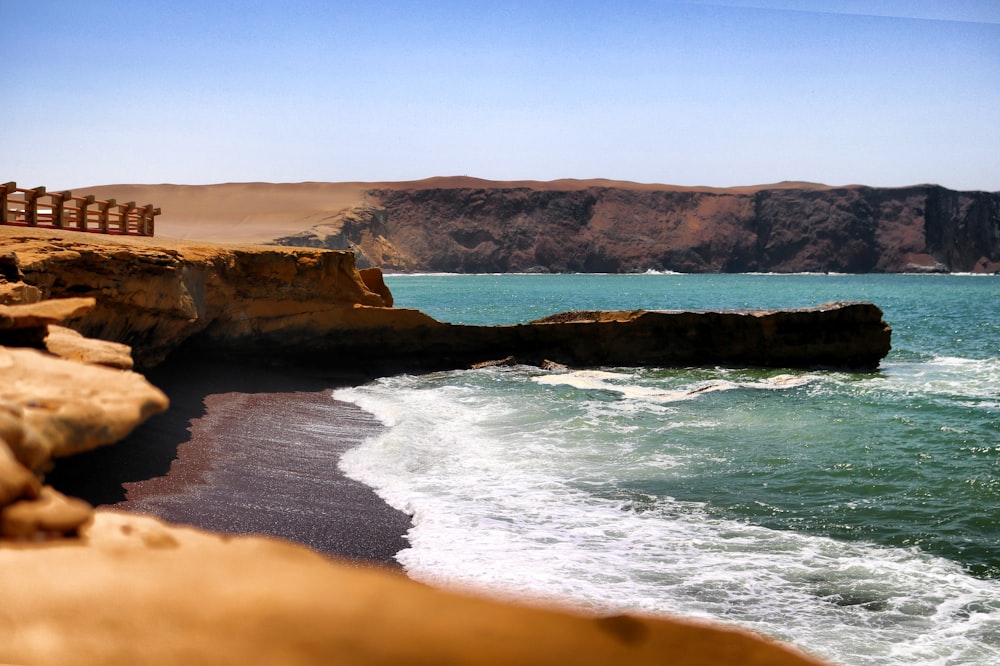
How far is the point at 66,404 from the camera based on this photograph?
112 inches

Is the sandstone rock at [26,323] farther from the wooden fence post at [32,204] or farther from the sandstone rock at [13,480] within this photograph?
the wooden fence post at [32,204]

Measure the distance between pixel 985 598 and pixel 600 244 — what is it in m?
163

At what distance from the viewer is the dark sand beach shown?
9.17 m

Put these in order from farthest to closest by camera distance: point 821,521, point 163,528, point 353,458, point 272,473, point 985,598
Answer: point 353,458 < point 272,473 < point 821,521 < point 985,598 < point 163,528

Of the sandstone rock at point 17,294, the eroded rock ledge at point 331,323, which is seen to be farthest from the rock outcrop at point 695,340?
the sandstone rock at point 17,294

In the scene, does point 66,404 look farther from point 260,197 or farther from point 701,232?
point 260,197

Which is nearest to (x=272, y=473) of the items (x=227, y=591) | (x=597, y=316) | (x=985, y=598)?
(x=985, y=598)

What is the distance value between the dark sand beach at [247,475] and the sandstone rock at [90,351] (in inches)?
156

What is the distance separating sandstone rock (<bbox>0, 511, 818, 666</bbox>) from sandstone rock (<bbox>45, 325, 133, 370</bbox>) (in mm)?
3034

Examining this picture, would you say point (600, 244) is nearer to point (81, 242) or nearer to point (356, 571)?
point (81, 242)

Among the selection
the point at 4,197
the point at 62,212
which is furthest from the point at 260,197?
the point at 4,197

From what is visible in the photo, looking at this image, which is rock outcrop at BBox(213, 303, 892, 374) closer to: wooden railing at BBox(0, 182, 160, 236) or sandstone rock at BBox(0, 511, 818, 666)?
wooden railing at BBox(0, 182, 160, 236)

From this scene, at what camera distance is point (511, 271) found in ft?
549

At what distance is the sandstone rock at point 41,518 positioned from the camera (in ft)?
7.24
